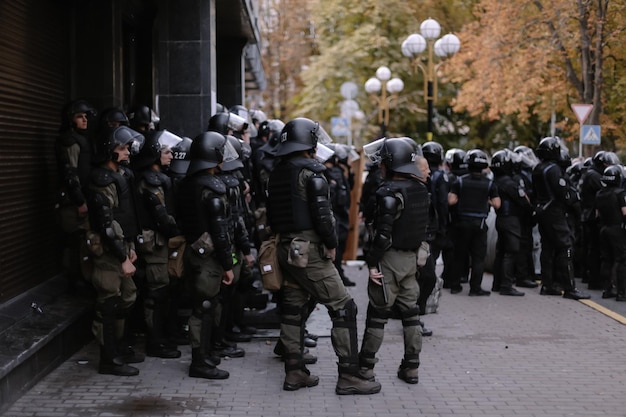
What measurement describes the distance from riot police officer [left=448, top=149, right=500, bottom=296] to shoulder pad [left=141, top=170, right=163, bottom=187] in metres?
5.24

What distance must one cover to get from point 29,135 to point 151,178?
1.69m

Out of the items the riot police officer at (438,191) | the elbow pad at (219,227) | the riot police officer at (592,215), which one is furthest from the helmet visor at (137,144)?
the riot police officer at (592,215)

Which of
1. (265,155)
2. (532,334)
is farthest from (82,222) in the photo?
(532,334)

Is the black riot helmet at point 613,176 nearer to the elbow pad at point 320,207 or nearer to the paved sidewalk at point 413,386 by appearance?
the paved sidewalk at point 413,386

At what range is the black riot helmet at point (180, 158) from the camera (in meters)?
8.38

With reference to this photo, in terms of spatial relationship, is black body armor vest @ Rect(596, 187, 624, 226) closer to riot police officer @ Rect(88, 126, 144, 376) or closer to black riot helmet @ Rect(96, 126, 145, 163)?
riot police officer @ Rect(88, 126, 144, 376)

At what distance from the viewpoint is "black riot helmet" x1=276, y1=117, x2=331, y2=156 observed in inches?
282

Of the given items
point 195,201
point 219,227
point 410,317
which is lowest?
point 410,317

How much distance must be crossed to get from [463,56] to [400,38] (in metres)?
7.70

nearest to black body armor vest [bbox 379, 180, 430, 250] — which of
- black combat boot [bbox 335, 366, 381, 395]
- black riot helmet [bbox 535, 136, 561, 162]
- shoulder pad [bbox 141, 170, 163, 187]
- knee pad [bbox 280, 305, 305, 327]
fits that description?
knee pad [bbox 280, 305, 305, 327]

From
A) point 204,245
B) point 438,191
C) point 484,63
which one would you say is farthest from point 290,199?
point 484,63

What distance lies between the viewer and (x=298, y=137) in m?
7.20

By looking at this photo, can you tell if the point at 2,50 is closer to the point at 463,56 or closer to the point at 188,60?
the point at 188,60

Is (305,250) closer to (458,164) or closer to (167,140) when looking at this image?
(167,140)
